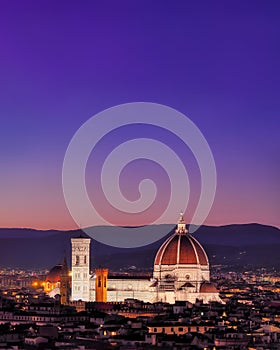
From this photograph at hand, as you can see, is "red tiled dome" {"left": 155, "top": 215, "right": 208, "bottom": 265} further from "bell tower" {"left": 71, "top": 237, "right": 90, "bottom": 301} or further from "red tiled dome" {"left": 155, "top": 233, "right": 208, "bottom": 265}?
"bell tower" {"left": 71, "top": 237, "right": 90, "bottom": 301}

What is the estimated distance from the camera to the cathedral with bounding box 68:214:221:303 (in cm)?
11031

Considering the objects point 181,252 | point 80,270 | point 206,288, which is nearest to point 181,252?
point 181,252

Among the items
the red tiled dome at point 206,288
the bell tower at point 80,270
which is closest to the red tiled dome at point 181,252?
the red tiled dome at point 206,288

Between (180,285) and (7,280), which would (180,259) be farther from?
(7,280)

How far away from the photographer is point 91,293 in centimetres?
11238

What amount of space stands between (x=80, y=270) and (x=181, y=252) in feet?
27.7

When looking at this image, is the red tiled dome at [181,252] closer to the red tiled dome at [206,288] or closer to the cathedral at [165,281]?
the cathedral at [165,281]

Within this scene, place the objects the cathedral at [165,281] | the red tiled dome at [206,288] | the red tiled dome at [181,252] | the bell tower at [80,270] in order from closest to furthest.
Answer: the red tiled dome at [206,288]
the cathedral at [165,281]
the red tiled dome at [181,252]
the bell tower at [80,270]

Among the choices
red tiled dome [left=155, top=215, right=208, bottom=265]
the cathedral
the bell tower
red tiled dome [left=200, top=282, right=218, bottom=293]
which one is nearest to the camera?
red tiled dome [left=200, top=282, right=218, bottom=293]

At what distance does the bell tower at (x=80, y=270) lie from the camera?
11262 cm

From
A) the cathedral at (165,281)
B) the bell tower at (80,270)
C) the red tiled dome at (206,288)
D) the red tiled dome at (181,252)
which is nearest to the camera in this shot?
the red tiled dome at (206,288)

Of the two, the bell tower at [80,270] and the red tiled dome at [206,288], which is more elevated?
the bell tower at [80,270]

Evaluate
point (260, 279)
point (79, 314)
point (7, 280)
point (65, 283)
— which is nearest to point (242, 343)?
point (79, 314)

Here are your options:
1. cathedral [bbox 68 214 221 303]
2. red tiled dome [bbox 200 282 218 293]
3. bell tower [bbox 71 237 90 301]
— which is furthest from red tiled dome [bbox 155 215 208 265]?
bell tower [bbox 71 237 90 301]
